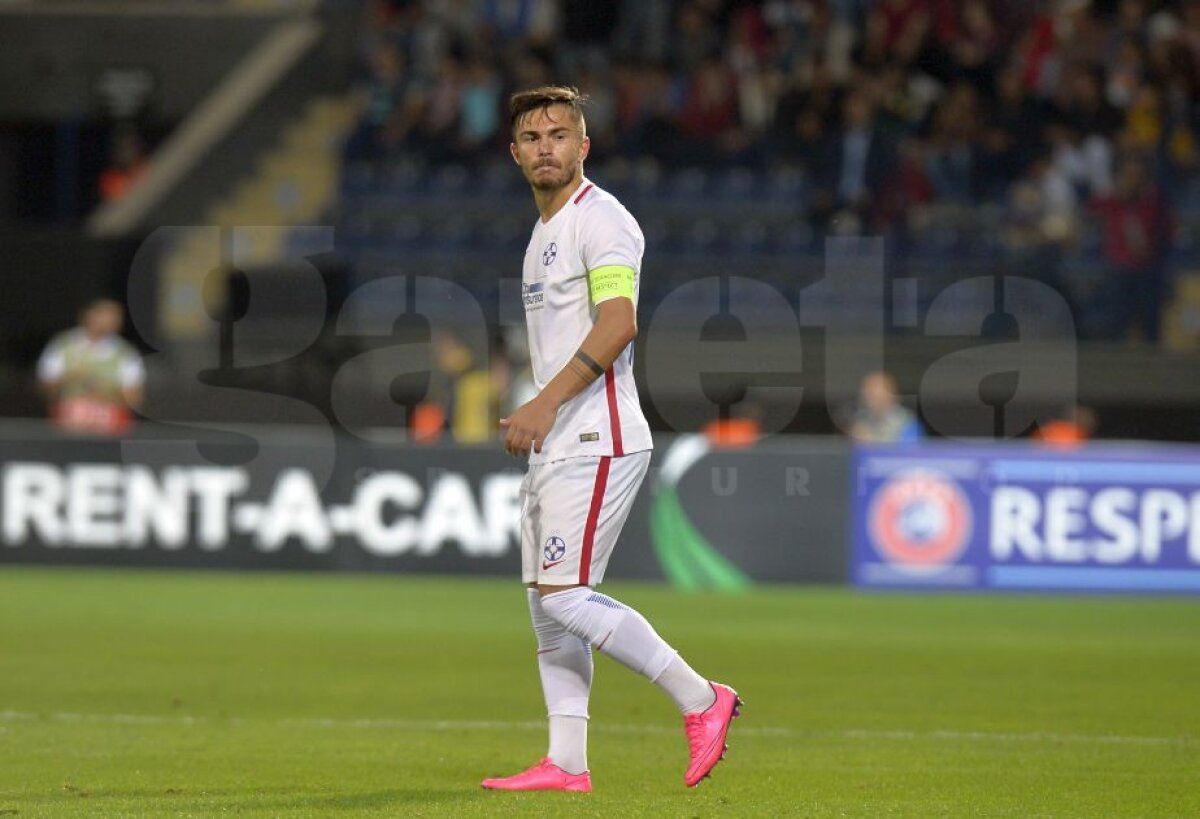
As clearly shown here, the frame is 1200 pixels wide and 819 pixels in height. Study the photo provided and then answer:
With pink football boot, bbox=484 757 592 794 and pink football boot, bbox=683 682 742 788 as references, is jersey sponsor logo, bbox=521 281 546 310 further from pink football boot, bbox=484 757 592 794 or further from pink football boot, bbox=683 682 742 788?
pink football boot, bbox=484 757 592 794

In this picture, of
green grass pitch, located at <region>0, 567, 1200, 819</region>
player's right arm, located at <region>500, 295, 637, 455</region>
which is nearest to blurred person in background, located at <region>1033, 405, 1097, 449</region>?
green grass pitch, located at <region>0, 567, 1200, 819</region>

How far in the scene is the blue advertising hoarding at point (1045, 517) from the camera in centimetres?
1551

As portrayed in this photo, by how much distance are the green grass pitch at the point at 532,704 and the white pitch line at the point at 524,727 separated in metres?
0.03

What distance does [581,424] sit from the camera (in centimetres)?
627

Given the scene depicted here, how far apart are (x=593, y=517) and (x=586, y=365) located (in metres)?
0.48

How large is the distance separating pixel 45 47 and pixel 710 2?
29.4 feet

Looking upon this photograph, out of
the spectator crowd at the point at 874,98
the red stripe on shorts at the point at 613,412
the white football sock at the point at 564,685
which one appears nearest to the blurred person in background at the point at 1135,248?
the spectator crowd at the point at 874,98

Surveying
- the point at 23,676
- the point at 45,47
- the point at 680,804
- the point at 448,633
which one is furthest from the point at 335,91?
the point at 680,804

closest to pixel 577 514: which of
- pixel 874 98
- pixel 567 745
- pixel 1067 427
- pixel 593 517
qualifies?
pixel 593 517

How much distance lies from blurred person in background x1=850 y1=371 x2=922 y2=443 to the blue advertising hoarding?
1269mm

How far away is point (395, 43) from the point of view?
918 inches

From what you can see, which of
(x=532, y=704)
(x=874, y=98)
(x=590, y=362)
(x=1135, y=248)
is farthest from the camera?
(x=874, y=98)

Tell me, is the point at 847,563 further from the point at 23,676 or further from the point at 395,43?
the point at 395,43

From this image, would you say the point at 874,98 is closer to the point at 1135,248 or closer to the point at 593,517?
the point at 1135,248
